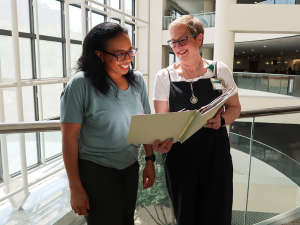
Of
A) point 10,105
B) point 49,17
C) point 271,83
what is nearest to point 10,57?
point 10,105

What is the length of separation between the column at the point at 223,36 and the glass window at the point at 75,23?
4787mm

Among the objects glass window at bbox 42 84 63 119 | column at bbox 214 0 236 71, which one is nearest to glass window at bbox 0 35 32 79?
glass window at bbox 42 84 63 119

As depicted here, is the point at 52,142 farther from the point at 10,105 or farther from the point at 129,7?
the point at 129,7

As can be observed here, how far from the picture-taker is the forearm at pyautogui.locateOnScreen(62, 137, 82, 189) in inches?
50.0

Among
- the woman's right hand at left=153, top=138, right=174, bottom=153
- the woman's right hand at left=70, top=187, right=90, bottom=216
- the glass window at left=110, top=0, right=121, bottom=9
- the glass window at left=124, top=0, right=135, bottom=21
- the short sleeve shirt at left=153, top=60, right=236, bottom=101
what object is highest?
the glass window at left=124, top=0, right=135, bottom=21

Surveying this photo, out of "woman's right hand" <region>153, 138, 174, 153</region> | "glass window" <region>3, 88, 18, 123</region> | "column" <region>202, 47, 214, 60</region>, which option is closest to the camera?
"woman's right hand" <region>153, 138, 174, 153</region>

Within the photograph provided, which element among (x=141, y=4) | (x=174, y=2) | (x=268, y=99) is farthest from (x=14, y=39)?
(x=174, y=2)

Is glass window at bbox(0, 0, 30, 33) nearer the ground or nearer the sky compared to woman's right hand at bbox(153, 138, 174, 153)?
nearer the sky

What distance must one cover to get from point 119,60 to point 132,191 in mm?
676

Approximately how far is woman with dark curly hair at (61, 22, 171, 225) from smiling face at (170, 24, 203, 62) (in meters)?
0.41

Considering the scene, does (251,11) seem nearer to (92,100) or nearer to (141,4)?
(141,4)

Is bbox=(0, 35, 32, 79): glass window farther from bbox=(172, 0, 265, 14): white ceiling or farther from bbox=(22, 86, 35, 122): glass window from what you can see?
bbox=(172, 0, 265, 14): white ceiling

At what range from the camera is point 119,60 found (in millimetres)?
1343

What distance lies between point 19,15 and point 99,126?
659 cm
